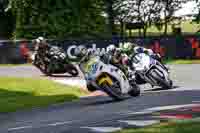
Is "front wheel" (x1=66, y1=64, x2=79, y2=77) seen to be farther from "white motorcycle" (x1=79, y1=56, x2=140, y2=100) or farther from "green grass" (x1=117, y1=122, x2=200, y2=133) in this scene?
"green grass" (x1=117, y1=122, x2=200, y2=133)

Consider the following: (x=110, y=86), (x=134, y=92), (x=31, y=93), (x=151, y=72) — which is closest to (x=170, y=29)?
(x=151, y=72)

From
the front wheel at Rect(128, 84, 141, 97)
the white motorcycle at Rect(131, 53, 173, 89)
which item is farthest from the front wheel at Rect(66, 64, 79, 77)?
the front wheel at Rect(128, 84, 141, 97)

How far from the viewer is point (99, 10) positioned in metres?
44.8

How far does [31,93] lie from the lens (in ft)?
61.8

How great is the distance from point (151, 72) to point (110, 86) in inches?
114

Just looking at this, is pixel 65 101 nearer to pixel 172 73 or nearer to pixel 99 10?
pixel 172 73

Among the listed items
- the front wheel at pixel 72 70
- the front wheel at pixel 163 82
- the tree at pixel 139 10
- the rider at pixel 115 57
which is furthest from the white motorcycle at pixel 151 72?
the tree at pixel 139 10

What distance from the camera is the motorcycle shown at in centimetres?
2552

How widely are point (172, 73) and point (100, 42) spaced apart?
9.10 metres

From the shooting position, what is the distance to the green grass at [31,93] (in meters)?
16.8

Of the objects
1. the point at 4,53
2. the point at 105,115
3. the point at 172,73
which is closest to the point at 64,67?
the point at 172,73

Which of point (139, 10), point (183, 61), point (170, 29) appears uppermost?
point (139, 10)

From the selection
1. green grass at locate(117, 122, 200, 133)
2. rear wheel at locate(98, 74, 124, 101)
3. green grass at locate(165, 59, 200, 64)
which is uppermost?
green grass at locate(117, 122, 200, 133)

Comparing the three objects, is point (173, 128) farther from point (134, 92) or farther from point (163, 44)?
point (163, 44)
